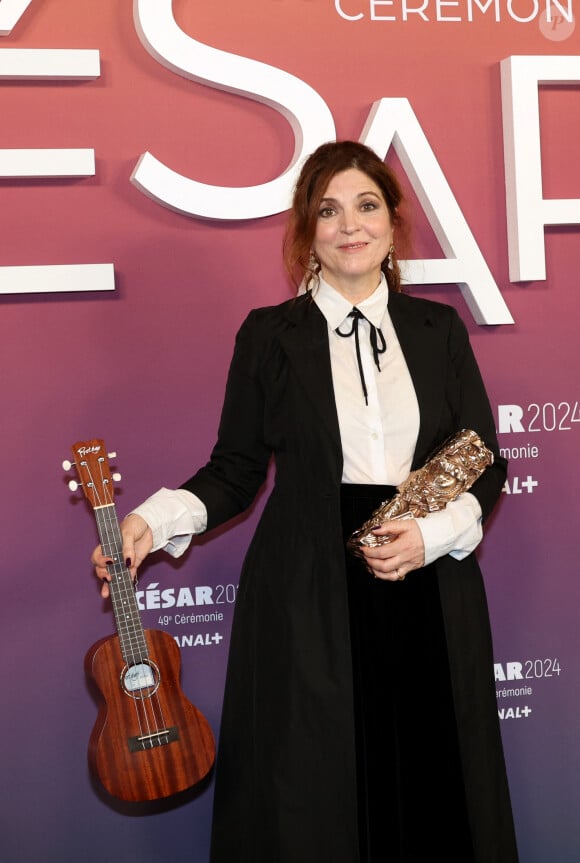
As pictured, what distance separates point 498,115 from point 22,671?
192 cm

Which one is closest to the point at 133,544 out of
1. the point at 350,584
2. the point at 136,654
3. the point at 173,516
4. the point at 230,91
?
the point at 173,516

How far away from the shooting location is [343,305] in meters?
2.13

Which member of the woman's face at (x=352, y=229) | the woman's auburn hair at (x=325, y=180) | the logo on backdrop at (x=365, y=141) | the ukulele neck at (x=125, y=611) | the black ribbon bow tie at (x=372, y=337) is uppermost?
the logo on backdrop at (x=365, y=141)

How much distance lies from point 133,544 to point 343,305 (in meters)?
0.65

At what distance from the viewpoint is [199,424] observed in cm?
269

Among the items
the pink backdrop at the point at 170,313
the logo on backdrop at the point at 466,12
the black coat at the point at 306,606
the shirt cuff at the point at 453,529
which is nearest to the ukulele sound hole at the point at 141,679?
the black coat at the point at 306,606

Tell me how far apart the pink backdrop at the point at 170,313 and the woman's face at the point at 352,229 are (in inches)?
23.1

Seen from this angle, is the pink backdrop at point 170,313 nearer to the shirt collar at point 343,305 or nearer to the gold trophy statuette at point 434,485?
the shirt collar at point 343,305

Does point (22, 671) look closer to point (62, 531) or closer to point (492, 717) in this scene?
point (62, 531)

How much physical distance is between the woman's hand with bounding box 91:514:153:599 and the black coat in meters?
0.15

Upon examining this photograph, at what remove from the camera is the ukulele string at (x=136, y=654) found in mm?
2164

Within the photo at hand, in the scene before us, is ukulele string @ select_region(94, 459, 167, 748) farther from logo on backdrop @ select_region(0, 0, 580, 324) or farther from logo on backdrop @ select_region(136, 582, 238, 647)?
logo on backdrop @ select_region(0, 0, 580, 324)

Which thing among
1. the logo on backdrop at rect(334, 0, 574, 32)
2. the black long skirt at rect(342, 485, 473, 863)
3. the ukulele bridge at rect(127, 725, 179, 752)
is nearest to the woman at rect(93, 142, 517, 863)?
the black long skirt at rect(342, 485, 473, 863)

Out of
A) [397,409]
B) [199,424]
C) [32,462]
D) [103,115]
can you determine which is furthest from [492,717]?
[103,115]
